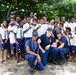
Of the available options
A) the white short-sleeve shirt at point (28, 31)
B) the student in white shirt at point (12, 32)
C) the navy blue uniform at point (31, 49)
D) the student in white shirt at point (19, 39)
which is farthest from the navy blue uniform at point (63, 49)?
the student in white shirt at point (12, 32)

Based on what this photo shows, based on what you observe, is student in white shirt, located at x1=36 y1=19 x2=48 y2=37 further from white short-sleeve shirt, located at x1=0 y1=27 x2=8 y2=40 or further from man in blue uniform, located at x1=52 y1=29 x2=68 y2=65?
white short-sleeve shirt, located at x1=0 y1=27 x2=8 y2=40

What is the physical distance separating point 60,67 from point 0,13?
4436 mm

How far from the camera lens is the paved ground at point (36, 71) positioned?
7.38 m

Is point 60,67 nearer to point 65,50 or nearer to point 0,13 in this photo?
point 65,50

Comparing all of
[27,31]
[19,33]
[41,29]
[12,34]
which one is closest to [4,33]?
[12,34]

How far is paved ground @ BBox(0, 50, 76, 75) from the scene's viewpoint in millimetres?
7375

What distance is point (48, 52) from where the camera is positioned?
7.61 metres

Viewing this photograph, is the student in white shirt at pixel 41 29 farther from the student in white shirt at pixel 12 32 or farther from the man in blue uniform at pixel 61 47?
the student in white shirt at pixel 12 32

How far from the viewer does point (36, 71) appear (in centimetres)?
733

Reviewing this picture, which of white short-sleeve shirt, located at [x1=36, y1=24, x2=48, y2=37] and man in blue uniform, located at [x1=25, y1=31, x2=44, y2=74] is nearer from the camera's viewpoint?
man in blue uniform, located at [x1=25, y1=31, x2=44, y2=74]

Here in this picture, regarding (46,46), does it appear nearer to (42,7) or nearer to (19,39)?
(19,39)

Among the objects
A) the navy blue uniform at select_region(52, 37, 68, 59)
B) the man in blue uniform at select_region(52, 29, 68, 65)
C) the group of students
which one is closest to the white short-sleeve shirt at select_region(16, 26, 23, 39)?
the group of students

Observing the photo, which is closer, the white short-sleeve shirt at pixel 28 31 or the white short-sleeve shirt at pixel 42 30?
the white short-sleeve shirt at pixel 28 31

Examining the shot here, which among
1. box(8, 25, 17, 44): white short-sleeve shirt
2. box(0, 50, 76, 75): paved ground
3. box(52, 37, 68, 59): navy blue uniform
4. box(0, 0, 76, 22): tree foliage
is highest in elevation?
box(0, 0, 76, 22): tree foliage
